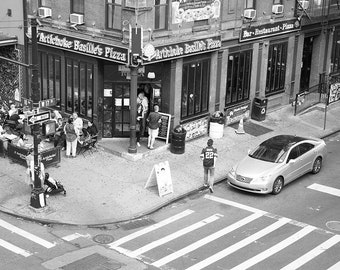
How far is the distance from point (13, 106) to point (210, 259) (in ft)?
49.0

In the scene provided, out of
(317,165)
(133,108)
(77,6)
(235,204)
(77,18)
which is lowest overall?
(235,204)

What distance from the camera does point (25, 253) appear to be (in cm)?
1775

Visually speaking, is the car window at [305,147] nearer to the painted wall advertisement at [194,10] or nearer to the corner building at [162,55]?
the corner building at [162,55]

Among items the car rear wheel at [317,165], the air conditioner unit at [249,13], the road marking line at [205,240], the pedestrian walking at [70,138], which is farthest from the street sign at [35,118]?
the air conditioner unit at [249,13]

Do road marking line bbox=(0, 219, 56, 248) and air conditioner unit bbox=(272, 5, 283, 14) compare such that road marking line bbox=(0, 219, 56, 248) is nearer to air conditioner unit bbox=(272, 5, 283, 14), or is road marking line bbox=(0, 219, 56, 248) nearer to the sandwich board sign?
the sandwich board sign

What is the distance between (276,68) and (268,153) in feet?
36.8

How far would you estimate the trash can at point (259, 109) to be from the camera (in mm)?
32031

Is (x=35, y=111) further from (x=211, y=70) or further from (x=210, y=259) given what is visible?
(x=211, y=70)

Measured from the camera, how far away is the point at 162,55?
83.8 ft

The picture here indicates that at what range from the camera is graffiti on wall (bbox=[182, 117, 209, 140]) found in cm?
2797

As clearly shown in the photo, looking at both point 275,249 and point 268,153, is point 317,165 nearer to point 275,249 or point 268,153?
point 268,153

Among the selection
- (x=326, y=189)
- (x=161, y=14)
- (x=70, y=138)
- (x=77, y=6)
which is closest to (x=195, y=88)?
(x=161, y=14)

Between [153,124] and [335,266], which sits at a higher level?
[153,124]

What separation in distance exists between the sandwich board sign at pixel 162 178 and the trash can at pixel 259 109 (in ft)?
36.3
